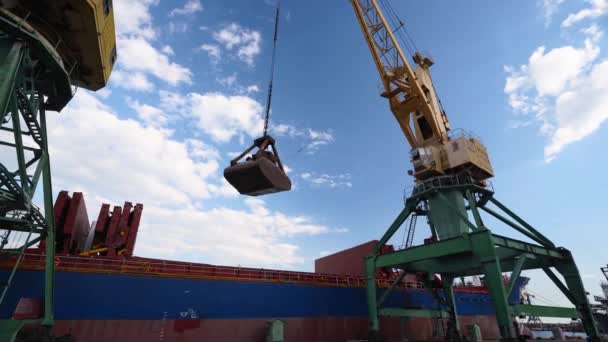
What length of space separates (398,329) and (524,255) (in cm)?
1118

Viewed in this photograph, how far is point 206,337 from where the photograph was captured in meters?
15.3

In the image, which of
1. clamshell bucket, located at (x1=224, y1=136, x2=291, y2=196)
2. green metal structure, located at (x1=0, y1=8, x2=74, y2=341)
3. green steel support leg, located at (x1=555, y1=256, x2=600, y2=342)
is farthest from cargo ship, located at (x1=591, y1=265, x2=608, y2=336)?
green metal structure, located at (x1=0, y1=8, x2=74, y2=341)

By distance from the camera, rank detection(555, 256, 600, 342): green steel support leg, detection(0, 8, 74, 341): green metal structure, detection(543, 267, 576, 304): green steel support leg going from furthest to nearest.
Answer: detection(543, 267, 576, 304): green steel support leg < detection(555, 256, 600, 342): green steel support leg < detection(0, 8, 74, 341): green metal structure

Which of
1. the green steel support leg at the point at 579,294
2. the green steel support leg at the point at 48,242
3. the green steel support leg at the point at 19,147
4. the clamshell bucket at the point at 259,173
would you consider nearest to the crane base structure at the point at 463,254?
the green steel support leg at the point at 579,294

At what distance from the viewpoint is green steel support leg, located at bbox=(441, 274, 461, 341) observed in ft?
62.7

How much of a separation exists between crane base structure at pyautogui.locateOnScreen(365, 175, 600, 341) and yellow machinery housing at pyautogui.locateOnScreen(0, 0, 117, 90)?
1792cm

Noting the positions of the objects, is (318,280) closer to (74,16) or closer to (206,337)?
(206,337)

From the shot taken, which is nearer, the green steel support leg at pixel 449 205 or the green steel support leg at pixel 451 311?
the green steel support leg at pixel 449 205

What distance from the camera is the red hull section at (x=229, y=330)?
13234mm

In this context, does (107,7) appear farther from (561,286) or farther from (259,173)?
(561,286)

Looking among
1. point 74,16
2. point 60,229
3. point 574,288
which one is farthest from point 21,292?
point 574,288

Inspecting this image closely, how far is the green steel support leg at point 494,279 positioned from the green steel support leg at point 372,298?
629 cm

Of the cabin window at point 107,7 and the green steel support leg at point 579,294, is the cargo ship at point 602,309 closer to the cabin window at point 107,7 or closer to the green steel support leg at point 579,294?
the green steel support leg at point 579,294

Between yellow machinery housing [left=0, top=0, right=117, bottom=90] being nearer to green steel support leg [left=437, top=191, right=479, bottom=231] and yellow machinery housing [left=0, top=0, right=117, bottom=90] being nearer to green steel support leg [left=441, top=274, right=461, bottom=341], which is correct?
green steel support leg [left=437, top=191, right=479, bottom=231]
